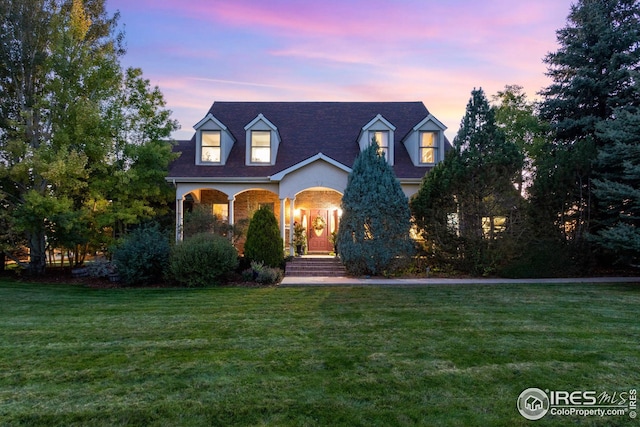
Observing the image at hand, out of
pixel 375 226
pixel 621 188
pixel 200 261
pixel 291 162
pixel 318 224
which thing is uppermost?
pixel 291 162

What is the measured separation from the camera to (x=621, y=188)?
10430mm

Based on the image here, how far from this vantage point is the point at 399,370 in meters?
4.09

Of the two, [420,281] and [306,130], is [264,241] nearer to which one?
[420,281]

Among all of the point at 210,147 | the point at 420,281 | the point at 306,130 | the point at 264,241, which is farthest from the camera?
the point at 306,130

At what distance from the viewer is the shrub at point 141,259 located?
35.2 feet

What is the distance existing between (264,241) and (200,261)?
252 cm

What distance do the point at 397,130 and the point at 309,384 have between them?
16.3m

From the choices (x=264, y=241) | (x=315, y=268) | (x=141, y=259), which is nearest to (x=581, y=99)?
(x=315, y=268)

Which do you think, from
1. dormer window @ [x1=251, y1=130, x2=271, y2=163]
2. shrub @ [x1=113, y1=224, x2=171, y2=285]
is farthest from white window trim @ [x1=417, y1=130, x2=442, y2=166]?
shrub @ [x1=113, y1=224, x2=171, y2=285]

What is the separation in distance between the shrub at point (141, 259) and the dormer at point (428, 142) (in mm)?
11670

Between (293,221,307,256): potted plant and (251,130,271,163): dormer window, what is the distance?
3539 millimetres

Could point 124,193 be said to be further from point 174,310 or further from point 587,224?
point 587,224

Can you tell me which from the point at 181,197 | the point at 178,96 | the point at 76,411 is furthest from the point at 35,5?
the point at 76,411

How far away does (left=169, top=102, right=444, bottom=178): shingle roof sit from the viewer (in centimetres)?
1616
